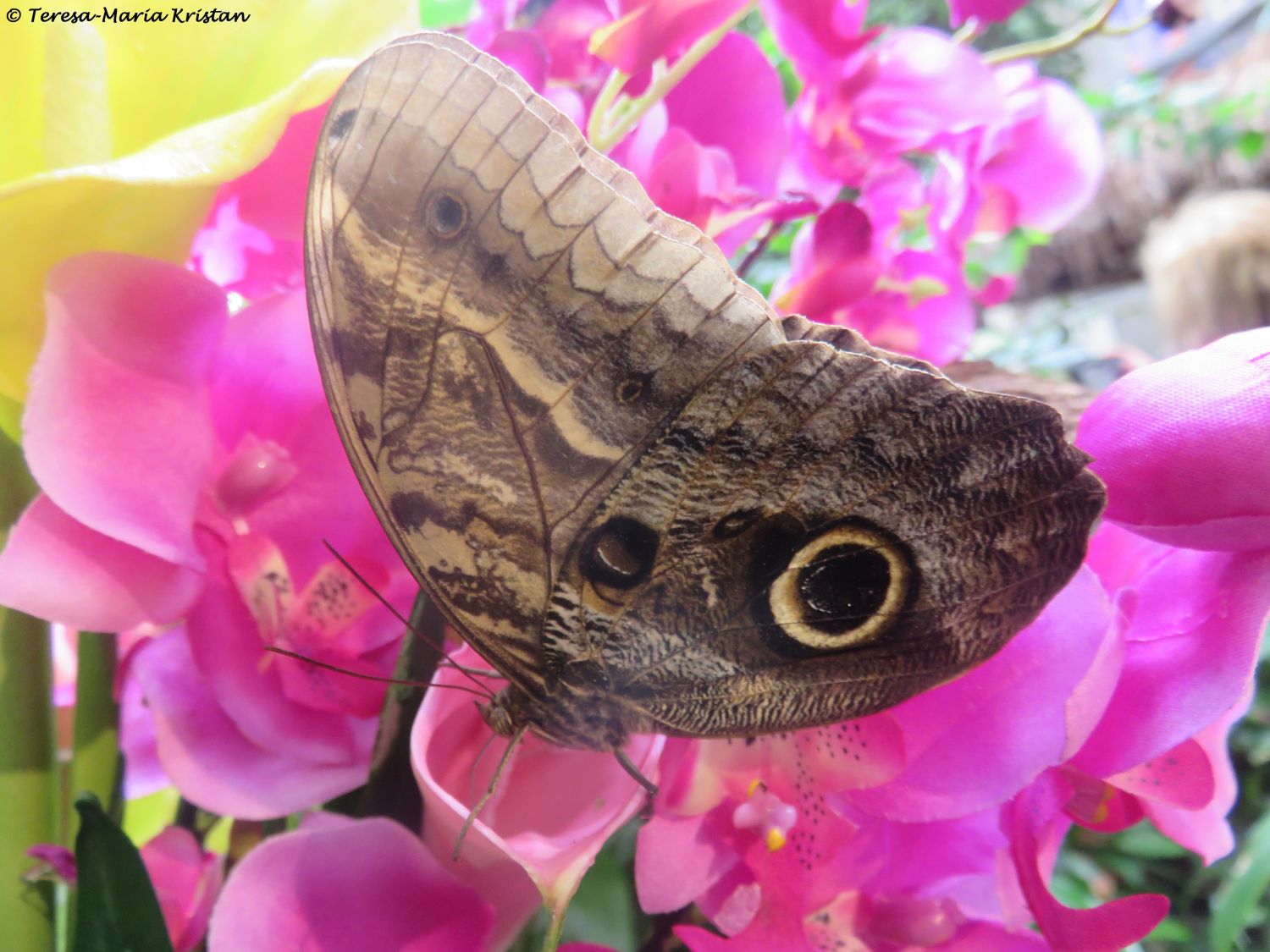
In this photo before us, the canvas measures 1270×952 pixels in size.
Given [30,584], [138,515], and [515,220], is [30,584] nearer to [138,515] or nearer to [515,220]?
[138,515]

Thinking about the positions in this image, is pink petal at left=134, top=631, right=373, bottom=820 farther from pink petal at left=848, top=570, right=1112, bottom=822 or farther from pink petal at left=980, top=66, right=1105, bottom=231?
pink petal at left=980, top=66, right=1105, bottom=231

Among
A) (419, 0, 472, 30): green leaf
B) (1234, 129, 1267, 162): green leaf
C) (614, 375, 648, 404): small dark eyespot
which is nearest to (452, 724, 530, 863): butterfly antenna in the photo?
(614, 375, 648, 404): small dark eyespot

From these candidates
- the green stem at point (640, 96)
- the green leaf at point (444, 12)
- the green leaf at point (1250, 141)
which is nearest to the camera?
the green stem at point (640, 96)

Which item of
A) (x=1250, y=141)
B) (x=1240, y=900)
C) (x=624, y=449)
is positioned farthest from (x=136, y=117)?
(x=1250, y=141)

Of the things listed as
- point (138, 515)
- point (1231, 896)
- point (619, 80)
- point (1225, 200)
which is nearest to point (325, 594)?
point (138, 515)

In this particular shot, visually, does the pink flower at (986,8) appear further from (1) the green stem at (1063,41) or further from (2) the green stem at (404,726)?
(2) the green stem at (404,726)

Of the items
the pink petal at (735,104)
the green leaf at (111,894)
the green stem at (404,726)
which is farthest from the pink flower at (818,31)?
the green leaf at (111,894)
